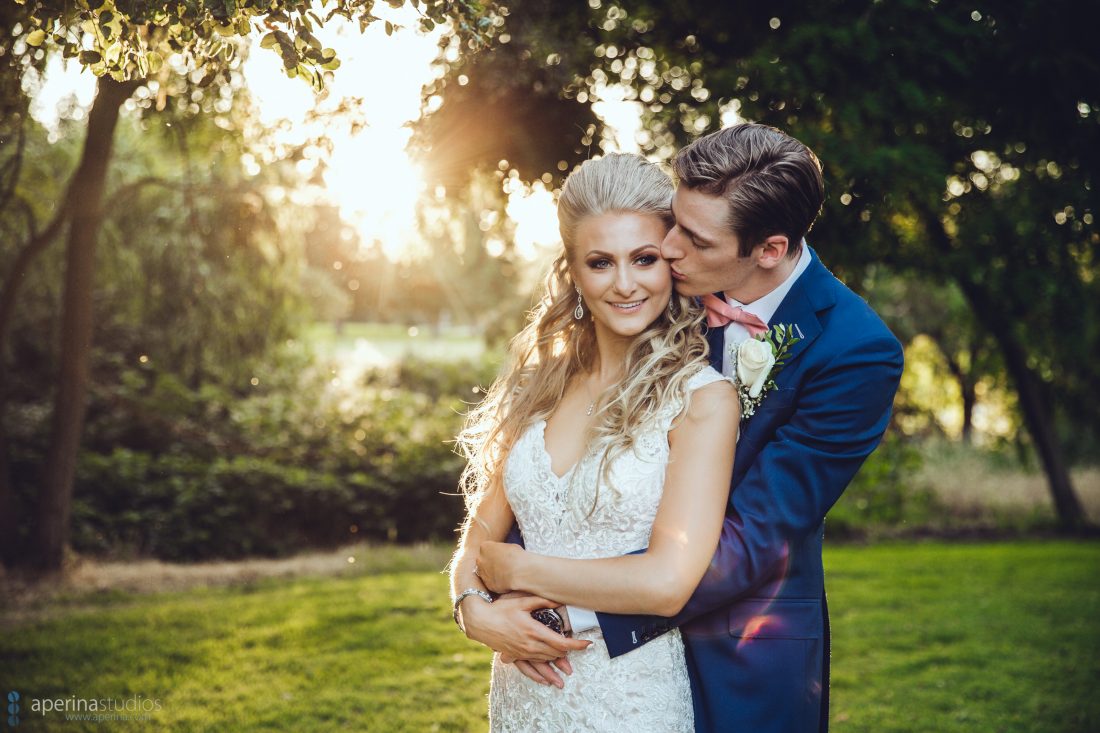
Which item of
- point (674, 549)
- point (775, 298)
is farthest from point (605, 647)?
point (775, 298)

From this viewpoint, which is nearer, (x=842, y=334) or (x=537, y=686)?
(x=842, y=334)

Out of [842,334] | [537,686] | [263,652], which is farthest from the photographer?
[263,652]

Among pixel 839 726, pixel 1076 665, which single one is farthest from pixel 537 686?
pixel 1076 665

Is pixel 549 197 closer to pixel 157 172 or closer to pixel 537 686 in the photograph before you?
pixel 537 686

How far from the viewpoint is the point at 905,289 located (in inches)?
677

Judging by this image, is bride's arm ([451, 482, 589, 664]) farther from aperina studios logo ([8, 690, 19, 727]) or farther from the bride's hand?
aperina studios logo ([8, 690, 19, 727])

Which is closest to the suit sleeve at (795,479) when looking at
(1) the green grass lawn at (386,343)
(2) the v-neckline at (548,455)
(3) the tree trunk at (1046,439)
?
(2) the v-neckline at (548,455)

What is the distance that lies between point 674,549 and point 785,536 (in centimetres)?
31

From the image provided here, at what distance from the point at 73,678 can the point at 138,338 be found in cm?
822

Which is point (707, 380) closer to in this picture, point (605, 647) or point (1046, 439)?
point (605, 647)

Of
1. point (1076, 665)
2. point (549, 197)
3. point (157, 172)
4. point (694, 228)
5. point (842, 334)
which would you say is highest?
point (157, 172)

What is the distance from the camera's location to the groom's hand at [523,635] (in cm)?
254

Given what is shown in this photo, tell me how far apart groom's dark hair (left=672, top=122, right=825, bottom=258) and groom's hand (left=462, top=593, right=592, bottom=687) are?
1.23m

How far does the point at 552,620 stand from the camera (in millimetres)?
2572
